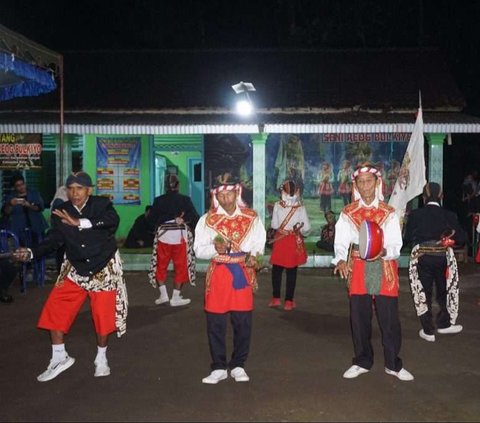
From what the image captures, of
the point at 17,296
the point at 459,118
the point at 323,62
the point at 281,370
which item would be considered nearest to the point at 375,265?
the point at 281,370

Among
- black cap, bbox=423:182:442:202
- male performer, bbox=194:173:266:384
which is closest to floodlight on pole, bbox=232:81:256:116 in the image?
black cap, bbox=423:182:442:202

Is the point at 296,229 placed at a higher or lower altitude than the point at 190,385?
higher

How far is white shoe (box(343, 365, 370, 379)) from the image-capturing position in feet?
19.1

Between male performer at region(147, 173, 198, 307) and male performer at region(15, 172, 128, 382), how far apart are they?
129 inches

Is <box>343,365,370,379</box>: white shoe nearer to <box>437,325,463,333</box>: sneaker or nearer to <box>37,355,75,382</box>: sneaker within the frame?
<box>437,325,463,333</box>: sneaker

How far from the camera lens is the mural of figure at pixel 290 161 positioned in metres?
14.6

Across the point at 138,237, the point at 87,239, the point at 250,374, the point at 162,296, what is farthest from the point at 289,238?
the point at 138,237

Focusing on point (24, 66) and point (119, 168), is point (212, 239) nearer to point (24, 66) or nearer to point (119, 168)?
point (24, 66)

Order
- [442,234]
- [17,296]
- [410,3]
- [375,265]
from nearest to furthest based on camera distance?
1. [375,265]
2. [442,234]
3. [17,296]
4. [410,3]

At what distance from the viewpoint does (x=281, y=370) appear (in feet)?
20.2

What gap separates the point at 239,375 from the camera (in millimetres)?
5738

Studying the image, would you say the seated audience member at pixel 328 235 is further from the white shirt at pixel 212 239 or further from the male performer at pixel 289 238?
the white shirt at pixel 212 239

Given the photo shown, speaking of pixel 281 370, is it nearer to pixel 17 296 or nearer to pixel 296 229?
pixel 296 229

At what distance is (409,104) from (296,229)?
19.5 feet
